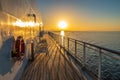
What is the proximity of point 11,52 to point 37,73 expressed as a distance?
5.64 feet

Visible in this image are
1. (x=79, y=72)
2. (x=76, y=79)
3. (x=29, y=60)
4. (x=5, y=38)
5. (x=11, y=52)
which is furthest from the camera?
(x=29, y=60)

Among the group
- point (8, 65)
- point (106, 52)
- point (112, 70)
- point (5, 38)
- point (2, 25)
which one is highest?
point (2, 25)

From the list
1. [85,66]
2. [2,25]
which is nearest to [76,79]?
[85,66]

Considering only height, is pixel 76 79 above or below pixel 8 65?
below

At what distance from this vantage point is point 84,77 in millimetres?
4184

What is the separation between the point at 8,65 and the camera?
3.09 m

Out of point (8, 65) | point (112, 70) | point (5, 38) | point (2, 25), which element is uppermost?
point (2, 25)

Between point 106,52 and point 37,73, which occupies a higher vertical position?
point 106,52

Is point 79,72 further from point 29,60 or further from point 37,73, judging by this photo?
point 29,60

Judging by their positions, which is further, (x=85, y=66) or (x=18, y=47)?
(x=85, y=66)

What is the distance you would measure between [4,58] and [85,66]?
2.62 meters

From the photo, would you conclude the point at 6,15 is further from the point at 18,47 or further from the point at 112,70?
the point at 112,70

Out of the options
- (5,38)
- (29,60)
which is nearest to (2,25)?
(5,38)

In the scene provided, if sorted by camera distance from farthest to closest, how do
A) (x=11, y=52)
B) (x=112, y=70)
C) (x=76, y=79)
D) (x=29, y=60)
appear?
(x=112, y=70) < (x=29, y=60) < (x=76, y=79) < (x=11, y=52)
